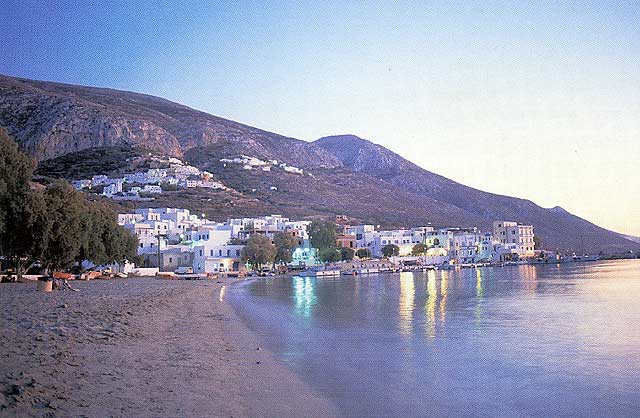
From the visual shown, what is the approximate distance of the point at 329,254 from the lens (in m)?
92.9

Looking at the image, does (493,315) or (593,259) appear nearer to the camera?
(493,315)

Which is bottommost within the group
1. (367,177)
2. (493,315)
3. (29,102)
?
(493,315)

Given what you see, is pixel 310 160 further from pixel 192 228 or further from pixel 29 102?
pixel 192 228

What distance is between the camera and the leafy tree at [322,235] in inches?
3684

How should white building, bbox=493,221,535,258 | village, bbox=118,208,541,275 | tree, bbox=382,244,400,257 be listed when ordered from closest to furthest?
village, bbox=118,208,541,275 → tree, bbox=382,244,400,257 → white building, bbox=493,221,535,258

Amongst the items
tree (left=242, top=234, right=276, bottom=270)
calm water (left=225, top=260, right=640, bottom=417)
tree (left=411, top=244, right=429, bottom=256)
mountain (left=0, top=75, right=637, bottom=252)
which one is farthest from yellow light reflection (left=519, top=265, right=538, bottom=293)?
mountain (left=0, top=75, right=637, bottom=252)

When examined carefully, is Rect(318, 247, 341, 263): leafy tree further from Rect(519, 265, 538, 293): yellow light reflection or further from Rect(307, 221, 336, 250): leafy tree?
Rect(519, 265, 538, 293): yellow light reflection

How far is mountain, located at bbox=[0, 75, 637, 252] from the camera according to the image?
135m

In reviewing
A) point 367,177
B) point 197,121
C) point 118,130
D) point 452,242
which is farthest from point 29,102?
point 452,242

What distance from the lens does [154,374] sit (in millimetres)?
8922

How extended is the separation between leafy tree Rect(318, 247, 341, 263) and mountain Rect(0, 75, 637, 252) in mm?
28462

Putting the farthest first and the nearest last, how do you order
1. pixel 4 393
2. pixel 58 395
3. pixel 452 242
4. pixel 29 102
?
pixel 29 102, pixel 452 242, pixel 58 395, pixel 4 393

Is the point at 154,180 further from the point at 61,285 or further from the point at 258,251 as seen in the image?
the point at 61,285

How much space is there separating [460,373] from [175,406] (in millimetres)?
5980
